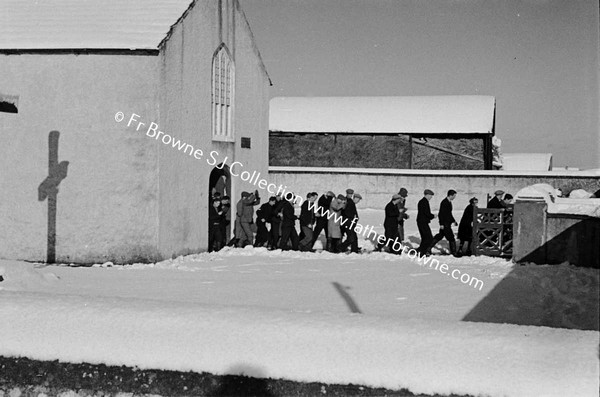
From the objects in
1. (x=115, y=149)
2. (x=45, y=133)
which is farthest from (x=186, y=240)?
(x=45, y=133)

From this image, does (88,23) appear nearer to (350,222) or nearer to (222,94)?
(222,94)

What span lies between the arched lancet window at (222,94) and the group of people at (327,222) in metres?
2.10

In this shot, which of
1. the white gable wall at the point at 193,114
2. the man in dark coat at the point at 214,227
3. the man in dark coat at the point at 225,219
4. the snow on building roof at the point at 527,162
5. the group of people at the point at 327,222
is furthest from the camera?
the snow on building roof at the point at 527,162

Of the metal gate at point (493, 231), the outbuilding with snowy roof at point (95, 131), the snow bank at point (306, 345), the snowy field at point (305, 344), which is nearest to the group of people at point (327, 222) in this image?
the metal gate at point (493, 231)

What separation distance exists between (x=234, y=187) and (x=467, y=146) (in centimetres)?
1947

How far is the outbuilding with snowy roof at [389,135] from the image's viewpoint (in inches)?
1388

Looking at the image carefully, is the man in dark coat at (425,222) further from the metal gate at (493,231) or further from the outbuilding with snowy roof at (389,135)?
the outbuilding with snowy roof at (389,135)

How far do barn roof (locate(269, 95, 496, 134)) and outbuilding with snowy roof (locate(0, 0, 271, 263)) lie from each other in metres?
21.7

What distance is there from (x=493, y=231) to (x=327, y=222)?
403cm

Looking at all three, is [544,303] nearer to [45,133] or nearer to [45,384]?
[45,384]

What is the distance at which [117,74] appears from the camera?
48.3 ft

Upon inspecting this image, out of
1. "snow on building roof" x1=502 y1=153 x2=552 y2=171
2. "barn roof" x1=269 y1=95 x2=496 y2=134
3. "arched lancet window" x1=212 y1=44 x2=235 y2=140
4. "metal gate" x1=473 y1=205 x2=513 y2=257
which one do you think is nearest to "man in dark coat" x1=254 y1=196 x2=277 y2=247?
"arched lancet window" x1=212 y1=44 x2=235 y2=140

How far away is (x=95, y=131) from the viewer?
1470 cm

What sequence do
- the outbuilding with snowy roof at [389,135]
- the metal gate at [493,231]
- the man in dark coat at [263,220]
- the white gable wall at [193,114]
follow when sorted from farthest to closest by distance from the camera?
the outbuilding with snowy roof at [389,135]
the man in dark coat at [263,220]
the metal gate at [493,231]
the white gable wall at [193,114]
